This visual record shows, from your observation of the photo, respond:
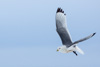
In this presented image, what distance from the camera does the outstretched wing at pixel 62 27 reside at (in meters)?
8.95

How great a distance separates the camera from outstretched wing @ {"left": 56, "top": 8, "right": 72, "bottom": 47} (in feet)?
29.3

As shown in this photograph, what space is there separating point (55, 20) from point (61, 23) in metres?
0.23

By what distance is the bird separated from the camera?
27.1 ft

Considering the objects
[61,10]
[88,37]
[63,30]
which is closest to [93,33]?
[88,37]

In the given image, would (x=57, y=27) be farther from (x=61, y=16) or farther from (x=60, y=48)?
(x=60, y=48)

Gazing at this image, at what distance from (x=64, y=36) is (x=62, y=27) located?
0.39 m

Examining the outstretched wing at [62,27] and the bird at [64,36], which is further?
the outstretched wing at [62,27]

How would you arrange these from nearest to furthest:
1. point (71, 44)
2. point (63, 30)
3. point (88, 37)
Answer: point (88, 37) < point (71, 44) < point (63, 30)

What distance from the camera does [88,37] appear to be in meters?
7.87

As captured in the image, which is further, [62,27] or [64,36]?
[62,27]

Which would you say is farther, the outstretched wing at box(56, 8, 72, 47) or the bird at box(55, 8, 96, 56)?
the outstretched wing at box(56, 8, 72, 47)

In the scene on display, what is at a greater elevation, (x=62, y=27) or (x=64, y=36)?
(x=62, y=27)

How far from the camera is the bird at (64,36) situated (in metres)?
8.25

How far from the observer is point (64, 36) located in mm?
9141
